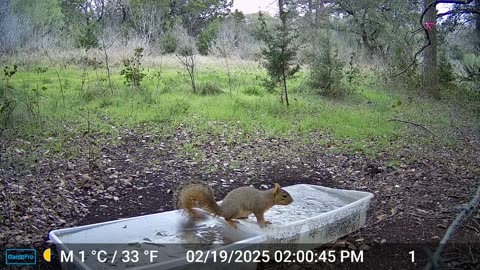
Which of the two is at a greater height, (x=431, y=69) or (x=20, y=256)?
(x=431, y=69)

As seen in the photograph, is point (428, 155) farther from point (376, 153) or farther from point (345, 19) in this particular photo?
point (345, 19)

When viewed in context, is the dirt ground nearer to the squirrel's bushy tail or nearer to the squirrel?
the squirrel

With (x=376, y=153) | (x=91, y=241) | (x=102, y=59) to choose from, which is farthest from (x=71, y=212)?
(x=102, y=59)

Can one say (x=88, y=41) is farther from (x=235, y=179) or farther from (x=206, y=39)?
(x=235, y=179)

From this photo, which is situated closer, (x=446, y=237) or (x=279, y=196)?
(x=446, y=237)

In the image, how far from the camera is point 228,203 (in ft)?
10.3

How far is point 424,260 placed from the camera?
9.67ft

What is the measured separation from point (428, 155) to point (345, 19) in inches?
665

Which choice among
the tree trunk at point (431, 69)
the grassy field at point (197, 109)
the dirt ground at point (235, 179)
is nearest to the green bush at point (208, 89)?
the grassy field at point (197, 109)

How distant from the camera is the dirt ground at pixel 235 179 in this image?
11.6 ft

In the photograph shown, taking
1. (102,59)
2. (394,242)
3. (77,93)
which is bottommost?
(394,242)
